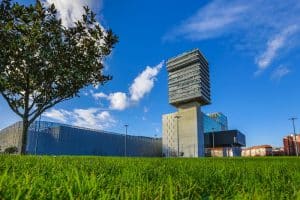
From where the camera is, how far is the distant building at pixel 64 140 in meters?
92.2

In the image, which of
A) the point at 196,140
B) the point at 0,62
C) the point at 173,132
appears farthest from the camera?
the point at 173,132

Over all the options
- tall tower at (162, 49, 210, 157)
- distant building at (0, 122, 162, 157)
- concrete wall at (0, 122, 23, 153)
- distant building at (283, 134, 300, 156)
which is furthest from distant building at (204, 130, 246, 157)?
concrete wall at (0, 122, 23, 153)

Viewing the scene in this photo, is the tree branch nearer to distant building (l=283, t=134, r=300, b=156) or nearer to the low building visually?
the low building

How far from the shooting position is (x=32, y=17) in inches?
878

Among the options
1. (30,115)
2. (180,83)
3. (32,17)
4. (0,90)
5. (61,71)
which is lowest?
(30,115)

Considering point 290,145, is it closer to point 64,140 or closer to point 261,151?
point 261,151

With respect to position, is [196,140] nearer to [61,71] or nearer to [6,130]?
[6,130]

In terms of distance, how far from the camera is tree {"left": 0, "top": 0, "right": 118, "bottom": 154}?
21.8 m

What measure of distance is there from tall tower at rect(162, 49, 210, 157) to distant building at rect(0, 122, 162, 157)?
1492 inches

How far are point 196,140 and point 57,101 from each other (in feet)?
447

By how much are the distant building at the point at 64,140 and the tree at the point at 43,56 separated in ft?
206

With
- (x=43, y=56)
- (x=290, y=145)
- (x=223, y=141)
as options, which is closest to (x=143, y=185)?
(x=43, y=56)

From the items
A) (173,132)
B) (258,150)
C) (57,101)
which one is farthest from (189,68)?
(57,101)

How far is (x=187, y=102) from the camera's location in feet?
561
